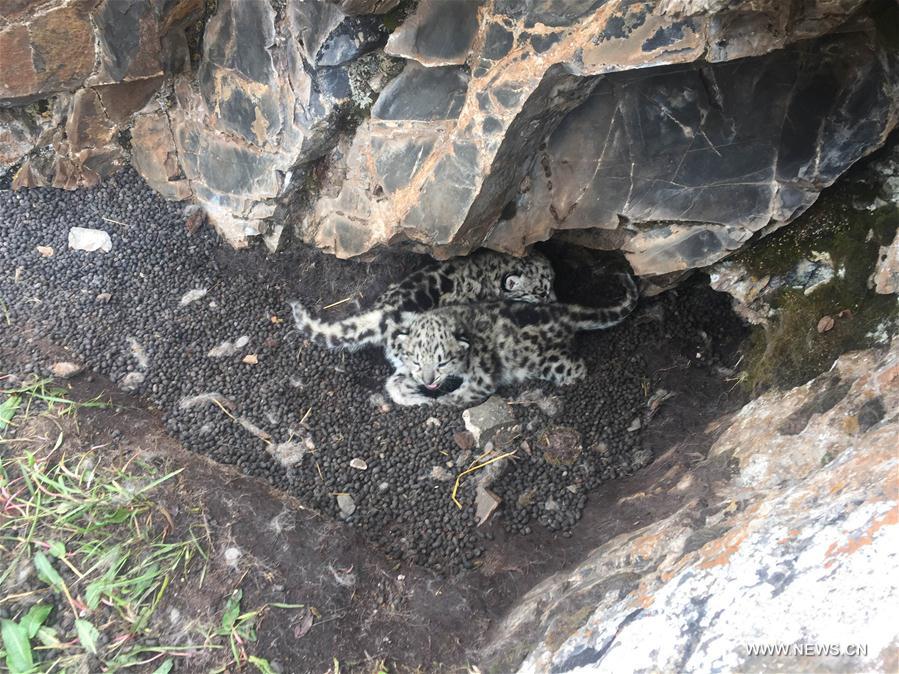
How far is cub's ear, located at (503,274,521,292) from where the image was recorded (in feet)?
21.9

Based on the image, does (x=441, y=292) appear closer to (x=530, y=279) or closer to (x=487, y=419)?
(x=530, y=279)

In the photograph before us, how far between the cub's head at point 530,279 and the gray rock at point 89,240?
141 inches

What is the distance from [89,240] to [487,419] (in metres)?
3.79

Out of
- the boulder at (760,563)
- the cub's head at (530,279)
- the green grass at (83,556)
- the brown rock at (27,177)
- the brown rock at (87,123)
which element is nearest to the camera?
the boulder at (760,563)

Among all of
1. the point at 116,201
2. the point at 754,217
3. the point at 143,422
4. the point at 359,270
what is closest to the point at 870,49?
the point at 754,217

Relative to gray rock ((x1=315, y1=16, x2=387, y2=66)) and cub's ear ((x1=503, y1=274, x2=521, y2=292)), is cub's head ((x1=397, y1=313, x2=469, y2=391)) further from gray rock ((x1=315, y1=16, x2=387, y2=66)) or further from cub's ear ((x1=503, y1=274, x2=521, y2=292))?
gray rock ((x1=315, y1=16, x2=387, y2=66))

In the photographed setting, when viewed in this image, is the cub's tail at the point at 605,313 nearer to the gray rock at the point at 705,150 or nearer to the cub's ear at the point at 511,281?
the cub's ear at the point at 511,281

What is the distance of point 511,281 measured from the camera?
265 inches

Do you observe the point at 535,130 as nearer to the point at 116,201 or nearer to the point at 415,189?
the point at 415,189

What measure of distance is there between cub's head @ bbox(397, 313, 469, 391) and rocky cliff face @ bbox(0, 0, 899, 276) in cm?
77

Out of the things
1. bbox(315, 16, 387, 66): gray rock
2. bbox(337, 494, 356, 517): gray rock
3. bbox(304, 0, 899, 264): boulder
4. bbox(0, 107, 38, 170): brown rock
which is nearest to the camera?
bbox(304, 0, 899, 264): boulder

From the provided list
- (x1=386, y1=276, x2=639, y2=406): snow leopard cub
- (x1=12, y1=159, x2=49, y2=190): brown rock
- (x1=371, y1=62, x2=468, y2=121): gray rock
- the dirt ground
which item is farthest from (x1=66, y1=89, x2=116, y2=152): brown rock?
(x1=386, y1=276, x2=639, y2=406): snow leopard cub

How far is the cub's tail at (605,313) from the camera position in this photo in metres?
6.20

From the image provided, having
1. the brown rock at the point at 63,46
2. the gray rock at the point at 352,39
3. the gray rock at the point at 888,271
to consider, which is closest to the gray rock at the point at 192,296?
the brown rock at the point at 63,46
